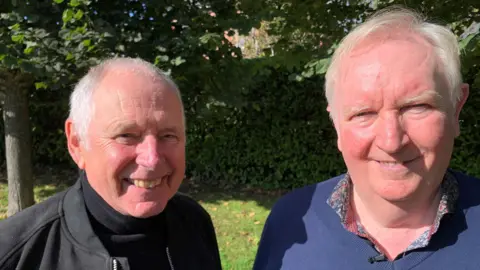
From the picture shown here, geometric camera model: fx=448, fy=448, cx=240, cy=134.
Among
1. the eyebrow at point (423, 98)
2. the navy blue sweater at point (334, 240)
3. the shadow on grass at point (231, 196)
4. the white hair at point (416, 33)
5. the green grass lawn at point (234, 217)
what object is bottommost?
the shadow on grass at point (231, 196)

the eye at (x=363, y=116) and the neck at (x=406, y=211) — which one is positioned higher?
the eye at (x=363, y=116)

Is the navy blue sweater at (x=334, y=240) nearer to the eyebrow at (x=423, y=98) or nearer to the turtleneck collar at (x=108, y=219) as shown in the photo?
the eyebrow at (x=423, y=98)

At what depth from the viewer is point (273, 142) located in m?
7.95

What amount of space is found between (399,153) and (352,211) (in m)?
0.40

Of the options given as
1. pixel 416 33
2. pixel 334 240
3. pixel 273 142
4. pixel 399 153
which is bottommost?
pixel 273 142

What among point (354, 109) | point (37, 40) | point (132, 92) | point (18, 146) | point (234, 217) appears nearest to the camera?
point (354, 109)

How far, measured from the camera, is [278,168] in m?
7.94

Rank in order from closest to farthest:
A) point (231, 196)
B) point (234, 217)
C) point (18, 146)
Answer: point (18, 146)
point (234, 217)
point (231, 196)

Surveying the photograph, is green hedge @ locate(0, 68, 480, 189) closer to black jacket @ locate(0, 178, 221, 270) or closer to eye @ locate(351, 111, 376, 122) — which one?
black jacket @ locate(0, 178, 221, 270)

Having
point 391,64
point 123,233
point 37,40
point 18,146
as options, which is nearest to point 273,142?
point 18,146

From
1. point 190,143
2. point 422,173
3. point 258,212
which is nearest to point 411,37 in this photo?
point 422,173

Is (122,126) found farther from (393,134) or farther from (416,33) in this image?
(416,33)

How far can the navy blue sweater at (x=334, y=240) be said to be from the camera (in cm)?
158

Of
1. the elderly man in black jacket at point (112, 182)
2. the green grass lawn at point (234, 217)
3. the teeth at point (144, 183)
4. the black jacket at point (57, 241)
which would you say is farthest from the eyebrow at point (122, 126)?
the green grass lawn at point (234, 217)
